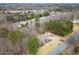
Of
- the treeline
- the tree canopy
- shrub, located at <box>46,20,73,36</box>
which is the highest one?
the treeline

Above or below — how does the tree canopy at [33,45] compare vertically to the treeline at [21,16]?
below

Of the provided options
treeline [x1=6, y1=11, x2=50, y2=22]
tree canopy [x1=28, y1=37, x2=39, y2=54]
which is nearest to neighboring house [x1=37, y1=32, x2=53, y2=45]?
tree canopy [x1=28, y1=37, x2=39, y2=54]

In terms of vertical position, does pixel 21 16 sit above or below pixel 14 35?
above

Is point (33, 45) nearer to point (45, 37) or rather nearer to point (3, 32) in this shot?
point (45, 37)

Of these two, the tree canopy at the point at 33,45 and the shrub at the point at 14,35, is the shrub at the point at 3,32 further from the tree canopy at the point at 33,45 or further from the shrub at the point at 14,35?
the tree canopy at the point at 33,45

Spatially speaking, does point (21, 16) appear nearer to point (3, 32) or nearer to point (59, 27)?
point (3, 32)

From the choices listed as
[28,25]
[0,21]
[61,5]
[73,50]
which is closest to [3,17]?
[0,21]

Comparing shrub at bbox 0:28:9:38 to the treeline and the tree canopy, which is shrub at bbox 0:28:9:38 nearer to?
the treeline

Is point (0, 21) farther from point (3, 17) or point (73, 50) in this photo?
point (73, 50)

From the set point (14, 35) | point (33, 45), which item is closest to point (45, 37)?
point (33, 45)

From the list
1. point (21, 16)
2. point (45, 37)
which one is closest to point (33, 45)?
point (45, 37)

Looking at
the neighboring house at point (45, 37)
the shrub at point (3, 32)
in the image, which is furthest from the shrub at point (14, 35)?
the neighboring house at point (45, 37)

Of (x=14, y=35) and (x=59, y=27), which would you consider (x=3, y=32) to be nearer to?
(x=14, y=35)
